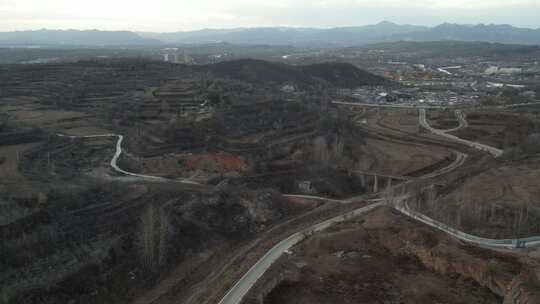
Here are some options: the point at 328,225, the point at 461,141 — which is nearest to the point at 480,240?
the point at 328,225

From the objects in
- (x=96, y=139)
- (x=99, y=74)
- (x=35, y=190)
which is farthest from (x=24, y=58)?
(x=35, y=190)

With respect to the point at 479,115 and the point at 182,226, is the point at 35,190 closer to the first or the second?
the point at 182,226

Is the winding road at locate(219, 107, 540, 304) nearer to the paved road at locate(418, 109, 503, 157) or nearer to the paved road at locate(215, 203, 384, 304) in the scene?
the paved road at locate(215, 203, 384, 304)

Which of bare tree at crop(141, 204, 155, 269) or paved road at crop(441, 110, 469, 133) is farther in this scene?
paved road at crop(441, 110, 469, 133)

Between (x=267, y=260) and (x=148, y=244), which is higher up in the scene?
(x=148, y=244)

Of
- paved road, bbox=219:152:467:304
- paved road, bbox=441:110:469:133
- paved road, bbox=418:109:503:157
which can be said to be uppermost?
paved road, bbox=441:110:469:133

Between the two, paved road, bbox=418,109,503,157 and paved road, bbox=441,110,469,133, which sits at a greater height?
paved road, bbox=441,110,469,133

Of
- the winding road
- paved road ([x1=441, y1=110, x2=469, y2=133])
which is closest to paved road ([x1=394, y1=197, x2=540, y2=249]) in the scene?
the winding road

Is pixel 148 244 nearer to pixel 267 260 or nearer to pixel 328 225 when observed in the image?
pixel 267 260
